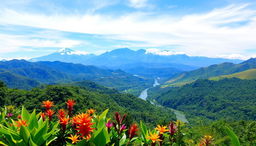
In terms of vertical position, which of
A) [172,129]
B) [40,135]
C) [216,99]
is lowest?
[216,99]

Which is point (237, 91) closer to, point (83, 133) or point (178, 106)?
point (178, 106)

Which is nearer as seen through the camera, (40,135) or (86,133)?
(86,133)

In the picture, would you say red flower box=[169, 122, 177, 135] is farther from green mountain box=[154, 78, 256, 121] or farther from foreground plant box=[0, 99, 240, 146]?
green mountain box=[154, 78, 256, 121]

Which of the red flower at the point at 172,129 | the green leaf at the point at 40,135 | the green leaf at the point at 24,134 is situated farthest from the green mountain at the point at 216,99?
the green leaf at the point at 24,134

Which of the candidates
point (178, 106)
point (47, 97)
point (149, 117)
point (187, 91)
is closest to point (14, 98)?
point (47, 97)

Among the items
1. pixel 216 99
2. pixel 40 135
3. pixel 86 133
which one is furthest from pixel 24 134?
pixel 216 99

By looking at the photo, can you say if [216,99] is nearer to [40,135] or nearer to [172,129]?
[172,129]

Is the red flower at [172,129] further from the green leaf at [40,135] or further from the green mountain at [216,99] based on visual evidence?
the green mountain at [216,99]

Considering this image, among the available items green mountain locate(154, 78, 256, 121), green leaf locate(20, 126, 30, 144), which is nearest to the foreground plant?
green leaf locate(20, 126, 30, 144)
